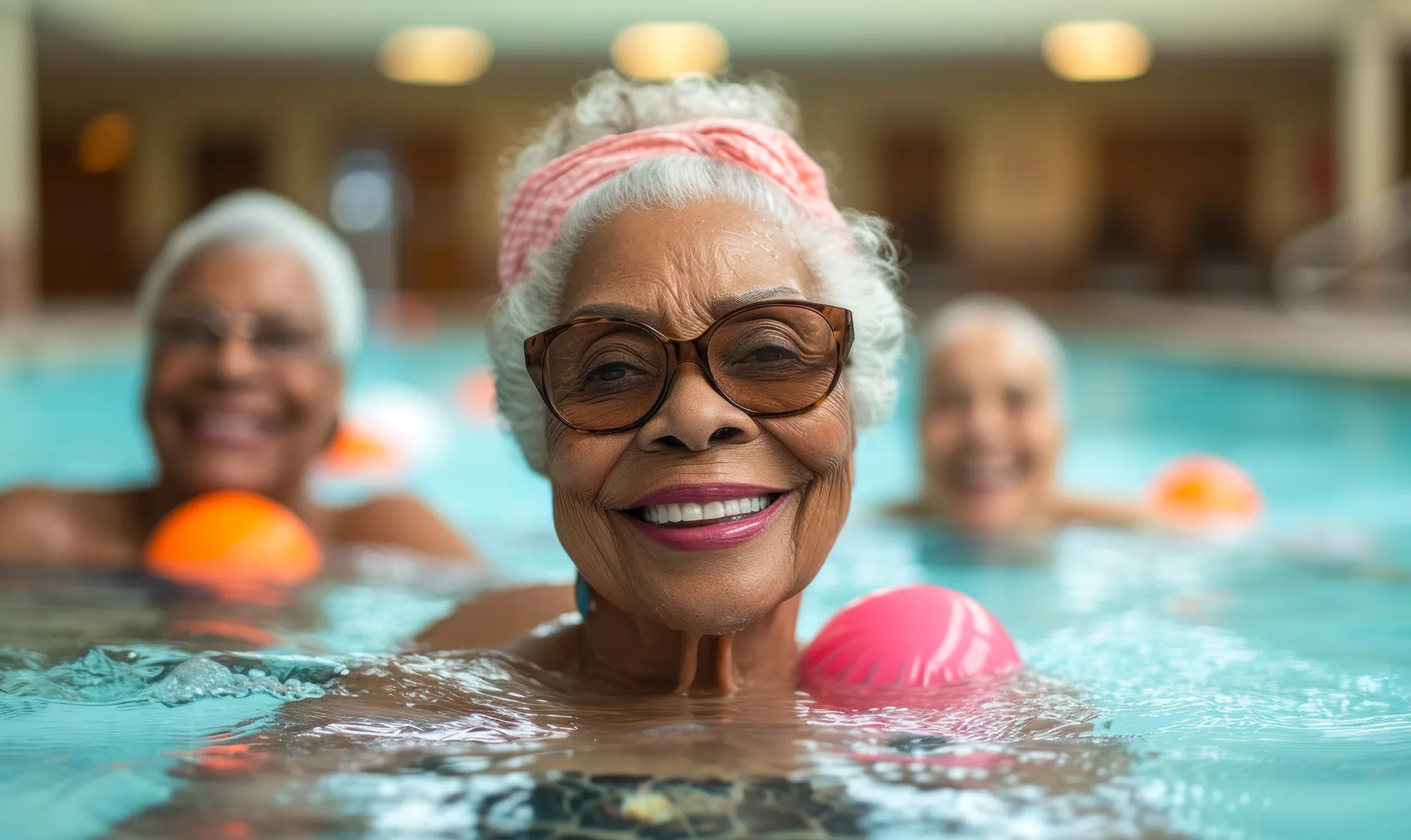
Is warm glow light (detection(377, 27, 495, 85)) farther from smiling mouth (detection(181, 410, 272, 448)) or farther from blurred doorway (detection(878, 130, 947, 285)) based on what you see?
smiling mouth (detection(181, 410, 272, 448))

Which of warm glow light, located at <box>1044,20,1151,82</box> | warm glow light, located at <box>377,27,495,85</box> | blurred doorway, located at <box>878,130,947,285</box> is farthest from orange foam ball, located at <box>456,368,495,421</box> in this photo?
blurred doorway, located at <box>878,130,947,285</box>

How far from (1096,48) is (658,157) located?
19.0 metres

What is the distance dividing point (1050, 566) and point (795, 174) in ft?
8.74

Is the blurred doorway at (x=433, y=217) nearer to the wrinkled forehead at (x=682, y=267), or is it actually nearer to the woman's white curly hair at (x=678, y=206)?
the woman's white curly hair at (x=678, y=206)

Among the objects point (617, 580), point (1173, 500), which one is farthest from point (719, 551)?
point (1173, 500)

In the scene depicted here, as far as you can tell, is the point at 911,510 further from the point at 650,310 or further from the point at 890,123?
the point at 890,123

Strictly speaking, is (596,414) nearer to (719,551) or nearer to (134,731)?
(719,551)

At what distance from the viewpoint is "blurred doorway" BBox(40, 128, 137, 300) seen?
86.1 ft

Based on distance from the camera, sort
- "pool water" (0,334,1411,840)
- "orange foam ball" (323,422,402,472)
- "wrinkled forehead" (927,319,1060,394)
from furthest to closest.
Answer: "orange foam ball" (323,422,402,472)
"wrinkled forehead" (927,319,1060,394)
"pool water" (0,334,1411,840)

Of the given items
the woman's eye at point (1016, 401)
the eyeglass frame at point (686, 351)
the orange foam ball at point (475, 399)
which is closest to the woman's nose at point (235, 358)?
the eyeglass frame at point (686, 351)

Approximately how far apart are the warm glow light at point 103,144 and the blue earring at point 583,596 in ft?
83.5

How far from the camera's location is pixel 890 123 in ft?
82.0

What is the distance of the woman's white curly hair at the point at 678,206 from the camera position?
2.10m

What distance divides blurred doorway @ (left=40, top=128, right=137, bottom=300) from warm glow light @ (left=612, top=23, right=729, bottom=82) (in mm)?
10845
